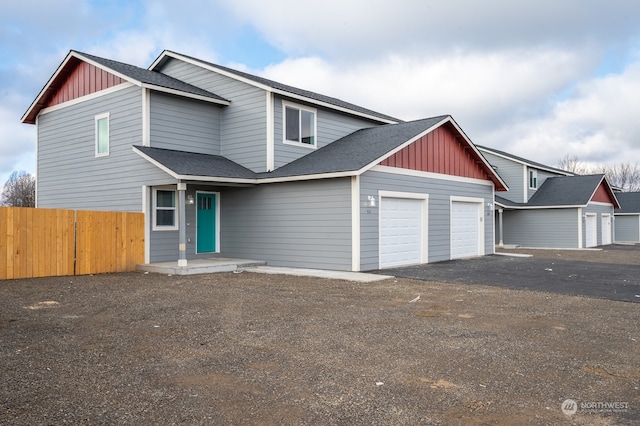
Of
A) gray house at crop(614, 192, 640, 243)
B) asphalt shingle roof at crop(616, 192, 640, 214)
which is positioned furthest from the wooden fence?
asphalt shingle roof at crop(616, 192, 640, 214)

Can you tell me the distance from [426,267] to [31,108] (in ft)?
52.2

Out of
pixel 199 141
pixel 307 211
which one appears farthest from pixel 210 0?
pixel 307 211

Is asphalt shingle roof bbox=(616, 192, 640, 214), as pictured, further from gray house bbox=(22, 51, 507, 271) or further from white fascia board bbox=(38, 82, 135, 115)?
white fascia board bbox=(38, 82, 135, 115)

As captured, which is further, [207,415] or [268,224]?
[268,224]

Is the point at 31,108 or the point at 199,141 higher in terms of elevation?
the point at 31,108

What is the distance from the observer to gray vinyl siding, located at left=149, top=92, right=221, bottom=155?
14.9 meters

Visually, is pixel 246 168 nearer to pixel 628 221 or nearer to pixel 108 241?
pixel 108 241

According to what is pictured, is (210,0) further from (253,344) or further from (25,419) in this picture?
(25,419)

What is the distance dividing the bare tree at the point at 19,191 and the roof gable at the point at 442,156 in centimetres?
3305

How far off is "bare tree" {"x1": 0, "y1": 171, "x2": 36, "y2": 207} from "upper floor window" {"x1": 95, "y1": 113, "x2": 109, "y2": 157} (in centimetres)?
2519

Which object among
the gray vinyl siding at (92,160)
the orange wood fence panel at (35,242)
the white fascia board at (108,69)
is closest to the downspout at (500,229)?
the gray vinyl siding at (92,160)

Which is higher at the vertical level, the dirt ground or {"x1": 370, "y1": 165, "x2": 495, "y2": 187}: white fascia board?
{"x1": 370, "y1": 165, "x2": 495, "y2": 187}: white fascia board

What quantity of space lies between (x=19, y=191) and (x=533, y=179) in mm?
41791

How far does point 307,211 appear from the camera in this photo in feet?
46.5
